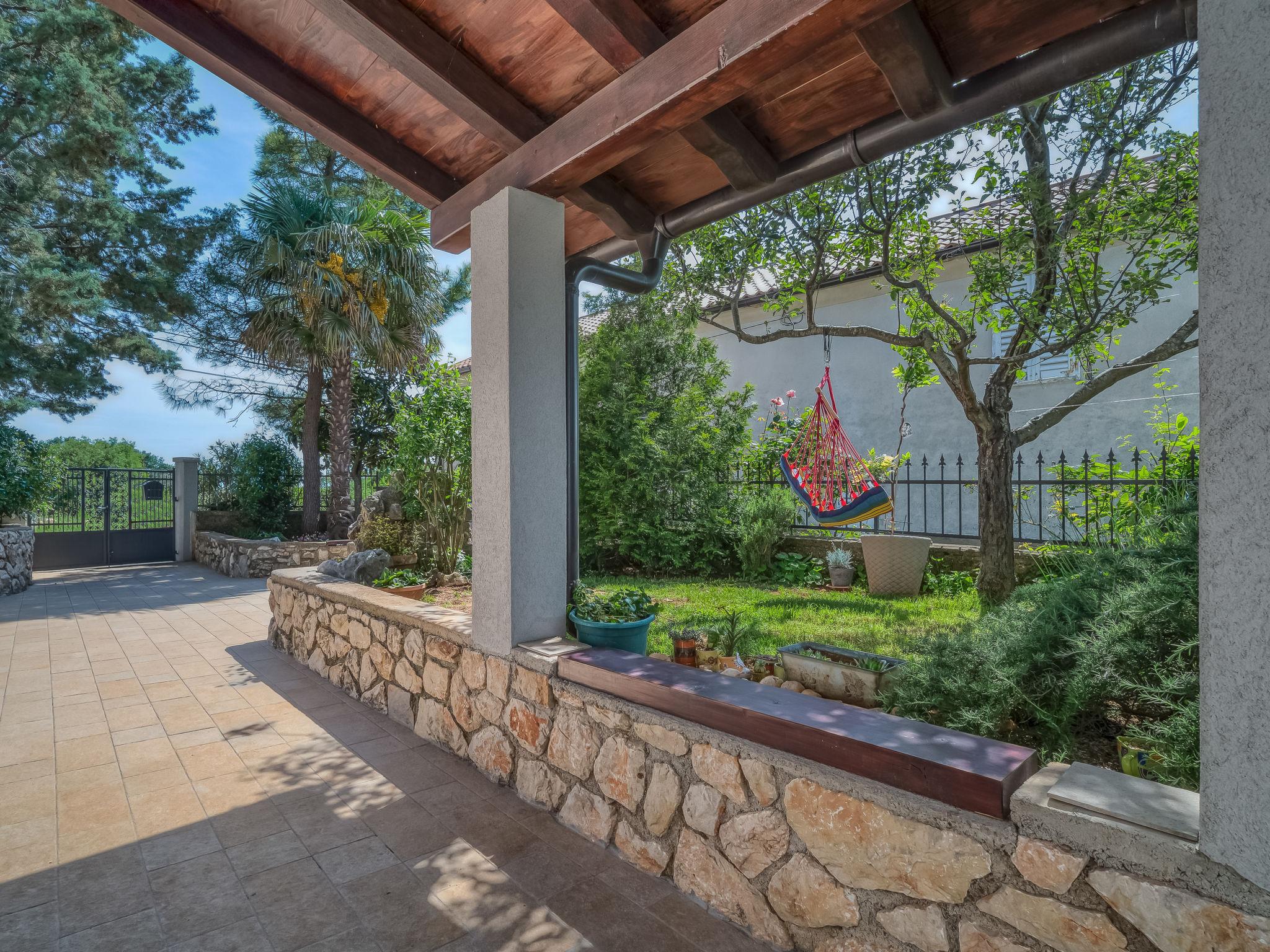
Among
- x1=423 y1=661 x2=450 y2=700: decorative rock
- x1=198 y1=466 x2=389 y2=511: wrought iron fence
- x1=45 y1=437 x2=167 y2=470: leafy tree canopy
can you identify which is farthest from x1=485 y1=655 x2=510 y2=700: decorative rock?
x1=45 y1=437 x2=167 y2=470: leafy tree canopy

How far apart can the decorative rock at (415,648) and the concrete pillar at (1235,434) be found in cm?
317

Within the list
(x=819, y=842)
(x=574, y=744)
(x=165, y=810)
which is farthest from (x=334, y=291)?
(x=819, y=842)

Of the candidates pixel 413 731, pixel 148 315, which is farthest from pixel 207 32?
pixel 148 315

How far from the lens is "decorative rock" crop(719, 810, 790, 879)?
1.88 metres

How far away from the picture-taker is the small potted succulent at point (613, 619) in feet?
9.32

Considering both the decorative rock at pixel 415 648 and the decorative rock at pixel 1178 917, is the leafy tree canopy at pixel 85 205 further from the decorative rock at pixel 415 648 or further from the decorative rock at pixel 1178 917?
the decorative rock at pixel 1178 917

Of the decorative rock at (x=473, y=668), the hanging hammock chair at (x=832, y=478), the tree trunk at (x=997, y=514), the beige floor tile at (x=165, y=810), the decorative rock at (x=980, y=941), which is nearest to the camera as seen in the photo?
the decorative rock at (x=980, y=941)

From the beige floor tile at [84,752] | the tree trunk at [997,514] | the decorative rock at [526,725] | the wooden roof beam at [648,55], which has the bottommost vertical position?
the beige floor tile at [84,752]

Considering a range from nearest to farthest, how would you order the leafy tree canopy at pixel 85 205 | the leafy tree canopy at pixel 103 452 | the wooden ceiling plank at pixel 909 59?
the wooden ceiling plank at pixel 909 59
the leafy tree canopy at pixel 85 205
the leafy tree canopy at pixel 103 452

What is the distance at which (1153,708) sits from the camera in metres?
2.25

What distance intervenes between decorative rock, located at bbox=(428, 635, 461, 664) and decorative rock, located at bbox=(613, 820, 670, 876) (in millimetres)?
1219

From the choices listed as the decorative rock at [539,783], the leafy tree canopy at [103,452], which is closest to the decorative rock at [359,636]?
the decorative rock at [539,783]

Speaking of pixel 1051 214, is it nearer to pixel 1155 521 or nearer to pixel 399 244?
pixel 1155 521

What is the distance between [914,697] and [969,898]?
0.86 metres
